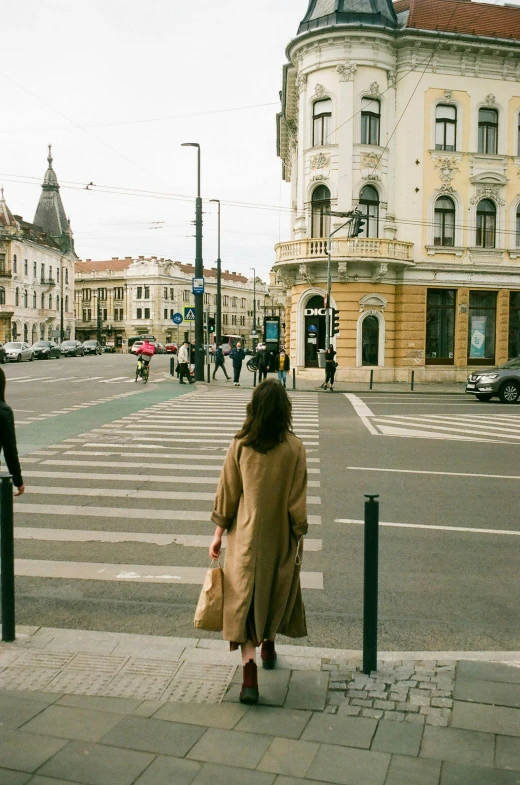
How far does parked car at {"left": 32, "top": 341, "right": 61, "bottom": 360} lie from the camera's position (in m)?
58.9

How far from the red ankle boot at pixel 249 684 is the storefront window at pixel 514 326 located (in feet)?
111

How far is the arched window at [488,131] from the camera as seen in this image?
116 ft

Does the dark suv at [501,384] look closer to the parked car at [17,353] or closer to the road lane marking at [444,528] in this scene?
the road lane marking at [444,528]

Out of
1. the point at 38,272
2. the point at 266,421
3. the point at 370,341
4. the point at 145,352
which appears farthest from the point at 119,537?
the point at 38,272

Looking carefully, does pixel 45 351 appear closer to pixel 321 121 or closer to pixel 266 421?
pixel 321 121

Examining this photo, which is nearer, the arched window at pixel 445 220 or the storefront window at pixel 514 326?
the arched window at pixel 445 220

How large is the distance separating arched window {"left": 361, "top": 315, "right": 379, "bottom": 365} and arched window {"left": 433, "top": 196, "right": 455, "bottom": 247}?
15.1 feet

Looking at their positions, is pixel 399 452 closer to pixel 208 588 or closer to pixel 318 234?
pixel 208 588

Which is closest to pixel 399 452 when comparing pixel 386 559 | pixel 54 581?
pixel 386 559

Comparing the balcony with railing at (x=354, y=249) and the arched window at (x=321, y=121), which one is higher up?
the arched window at (x=321, y=121)

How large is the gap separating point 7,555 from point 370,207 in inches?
1244

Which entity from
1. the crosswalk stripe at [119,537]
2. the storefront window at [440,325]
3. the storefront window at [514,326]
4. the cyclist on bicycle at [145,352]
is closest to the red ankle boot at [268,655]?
the crosswalk stripe at [119,537]

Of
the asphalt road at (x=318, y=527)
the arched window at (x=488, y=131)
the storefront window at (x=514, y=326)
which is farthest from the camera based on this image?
the storefront window at (x=514, y=326)

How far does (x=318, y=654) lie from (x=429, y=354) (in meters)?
31.4
